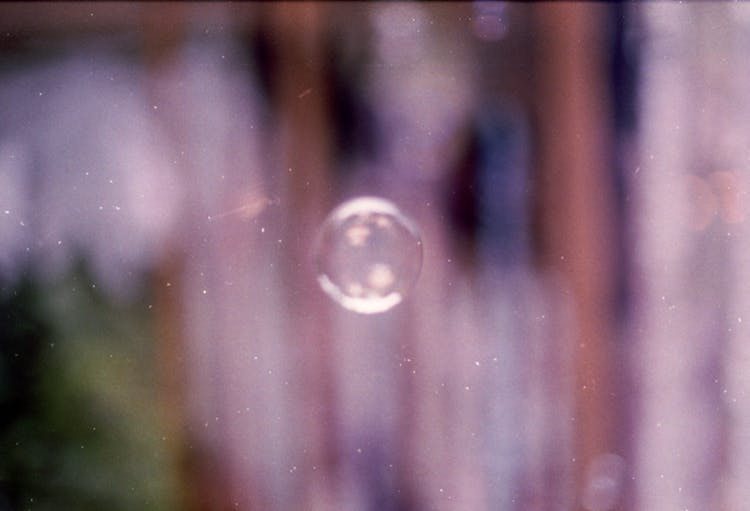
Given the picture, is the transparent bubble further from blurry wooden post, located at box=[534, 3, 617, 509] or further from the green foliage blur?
the green foliage blur

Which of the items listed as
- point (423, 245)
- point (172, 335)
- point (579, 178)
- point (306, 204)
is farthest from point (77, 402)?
point (579, 178)

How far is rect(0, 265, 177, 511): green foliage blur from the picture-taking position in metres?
1.21

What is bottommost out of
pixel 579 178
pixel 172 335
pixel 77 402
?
pixel 77 402

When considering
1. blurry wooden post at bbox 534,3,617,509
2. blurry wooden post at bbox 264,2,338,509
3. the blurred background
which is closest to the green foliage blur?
the blurred background

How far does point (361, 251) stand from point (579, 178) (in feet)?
1.17

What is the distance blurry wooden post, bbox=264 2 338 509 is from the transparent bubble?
0.14 feet

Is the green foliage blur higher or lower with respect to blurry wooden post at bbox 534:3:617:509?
lower

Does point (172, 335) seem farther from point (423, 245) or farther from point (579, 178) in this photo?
point (579, 178)

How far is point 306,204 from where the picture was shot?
3.77 ft

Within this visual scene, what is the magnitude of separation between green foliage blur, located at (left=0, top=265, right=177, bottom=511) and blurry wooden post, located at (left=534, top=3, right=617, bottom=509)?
692 millimetres

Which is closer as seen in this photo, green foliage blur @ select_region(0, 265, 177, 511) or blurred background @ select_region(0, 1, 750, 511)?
blurred background @ select_region(0, 1, 750, 511)

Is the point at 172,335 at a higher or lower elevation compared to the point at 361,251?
lower

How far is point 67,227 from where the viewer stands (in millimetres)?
1217

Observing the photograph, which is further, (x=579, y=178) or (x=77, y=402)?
(x=77, y=402)
